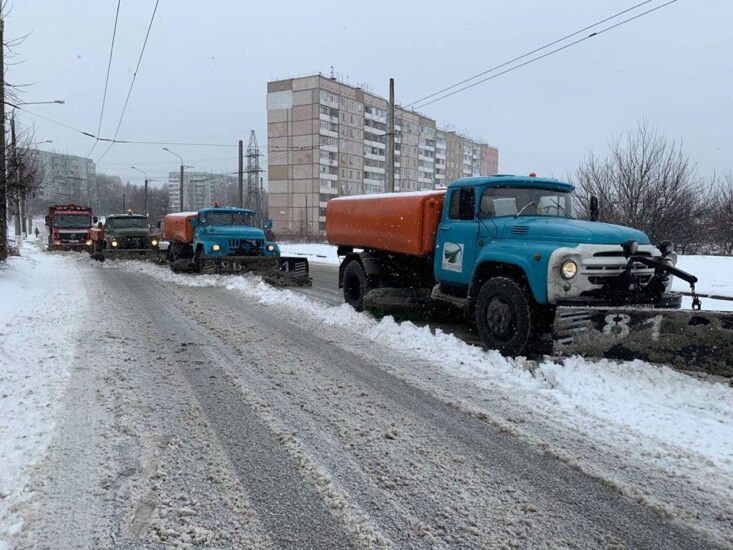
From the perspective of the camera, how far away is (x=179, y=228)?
61.7ft

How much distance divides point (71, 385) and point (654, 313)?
19.4ft

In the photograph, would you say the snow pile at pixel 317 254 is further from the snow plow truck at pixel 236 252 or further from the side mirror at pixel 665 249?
the side mirror at pixel 665 249

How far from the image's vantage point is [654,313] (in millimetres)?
5273

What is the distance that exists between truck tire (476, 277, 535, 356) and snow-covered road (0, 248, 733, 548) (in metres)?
0.32

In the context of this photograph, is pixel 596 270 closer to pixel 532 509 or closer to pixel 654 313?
pixel 654 313

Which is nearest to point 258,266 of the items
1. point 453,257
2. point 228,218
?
point 228,218

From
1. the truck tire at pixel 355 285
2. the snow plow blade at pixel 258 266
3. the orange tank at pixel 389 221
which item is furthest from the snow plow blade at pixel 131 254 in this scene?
the truck tire at pixel 355 285

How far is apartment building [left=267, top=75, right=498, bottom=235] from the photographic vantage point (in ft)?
250

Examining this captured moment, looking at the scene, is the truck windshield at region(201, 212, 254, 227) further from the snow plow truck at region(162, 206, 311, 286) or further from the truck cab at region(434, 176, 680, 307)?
the truck cab at region(434, 176, 680, 307)

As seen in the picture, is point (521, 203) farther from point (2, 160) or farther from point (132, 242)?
point (132, 242)

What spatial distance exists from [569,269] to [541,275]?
308mm

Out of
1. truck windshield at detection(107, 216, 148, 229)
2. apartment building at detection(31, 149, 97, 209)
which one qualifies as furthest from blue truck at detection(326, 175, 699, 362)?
apartment building at detection(31, 149, 97, 209)

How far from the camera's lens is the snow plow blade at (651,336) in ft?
16.4

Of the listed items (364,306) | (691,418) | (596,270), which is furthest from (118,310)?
(691,418)
